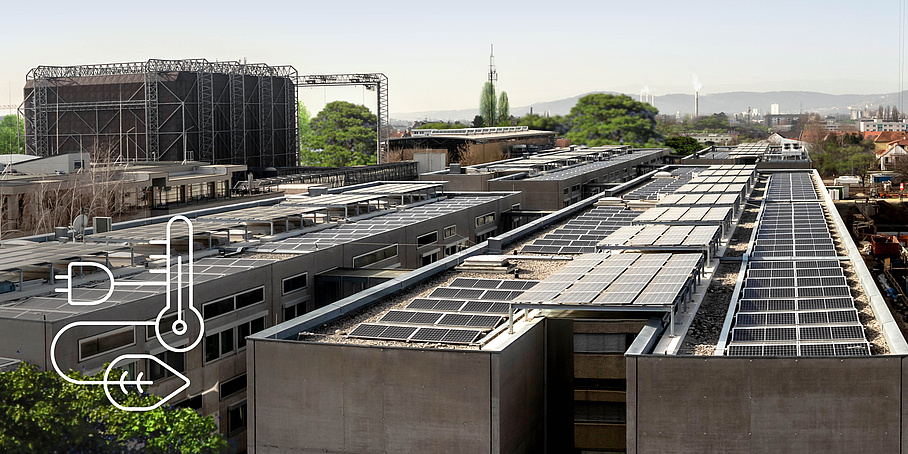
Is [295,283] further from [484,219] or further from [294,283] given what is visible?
[484,219]

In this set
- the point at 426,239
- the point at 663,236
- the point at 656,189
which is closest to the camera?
the point at 663,236

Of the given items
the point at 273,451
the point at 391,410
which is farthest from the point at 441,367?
the point at 273,451

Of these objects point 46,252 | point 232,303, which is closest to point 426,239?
point 232,303

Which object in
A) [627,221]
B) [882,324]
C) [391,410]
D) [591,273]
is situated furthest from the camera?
[627,221]

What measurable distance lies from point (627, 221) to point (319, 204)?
37.3 ft

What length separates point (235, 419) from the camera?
22.4 metres

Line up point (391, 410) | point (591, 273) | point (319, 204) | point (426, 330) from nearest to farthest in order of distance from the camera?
point (391, 410), point (426, 330), point (591, 273), point (319, 204)

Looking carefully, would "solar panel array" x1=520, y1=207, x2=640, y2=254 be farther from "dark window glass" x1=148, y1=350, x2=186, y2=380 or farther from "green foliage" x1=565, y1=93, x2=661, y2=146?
"green foliage" x1=565, y1=93, x2=661, y2=146

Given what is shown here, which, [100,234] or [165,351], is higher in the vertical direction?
[100,234]

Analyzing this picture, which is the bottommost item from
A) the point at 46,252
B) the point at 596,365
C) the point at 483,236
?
the point at 596,365

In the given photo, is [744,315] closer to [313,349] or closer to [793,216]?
[313,349]

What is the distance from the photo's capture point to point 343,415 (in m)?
14.4

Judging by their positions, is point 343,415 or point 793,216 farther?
point 793,216

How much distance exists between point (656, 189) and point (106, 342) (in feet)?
Result: 106
